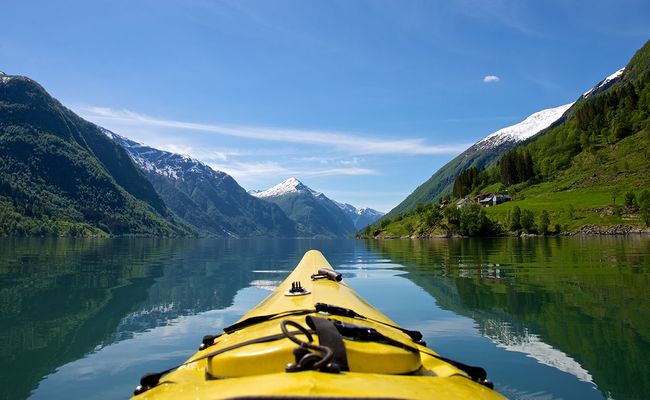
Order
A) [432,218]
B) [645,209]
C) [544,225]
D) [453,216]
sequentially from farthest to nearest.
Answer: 1. [432,218]
2. [453,216]
3. [544,225]
4. [645,209]

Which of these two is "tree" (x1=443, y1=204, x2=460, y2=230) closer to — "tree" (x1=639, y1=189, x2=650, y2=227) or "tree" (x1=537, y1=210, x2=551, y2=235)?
"tree" (x1=537, y1=210, x2=551, y2=235)

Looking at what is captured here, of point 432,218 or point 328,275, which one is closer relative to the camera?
point 328,275

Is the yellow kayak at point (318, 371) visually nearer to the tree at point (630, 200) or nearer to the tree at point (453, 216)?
the tree at point (630, 200)

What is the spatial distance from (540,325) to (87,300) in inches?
778

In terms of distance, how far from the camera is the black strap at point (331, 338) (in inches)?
167

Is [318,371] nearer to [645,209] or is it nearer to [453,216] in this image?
[645,209]

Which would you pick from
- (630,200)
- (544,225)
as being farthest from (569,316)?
(630,200)

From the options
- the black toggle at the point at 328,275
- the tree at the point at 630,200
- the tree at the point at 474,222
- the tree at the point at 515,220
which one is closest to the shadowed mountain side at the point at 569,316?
the black toggle at the point at 328,275

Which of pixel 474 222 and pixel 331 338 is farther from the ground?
pixel 474 222

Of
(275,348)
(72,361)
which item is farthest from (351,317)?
(72,361)

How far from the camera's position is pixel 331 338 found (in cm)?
452

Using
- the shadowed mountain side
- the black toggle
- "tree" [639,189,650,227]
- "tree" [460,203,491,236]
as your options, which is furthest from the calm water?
"tree" [460,203,491,236]

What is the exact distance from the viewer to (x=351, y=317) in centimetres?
680

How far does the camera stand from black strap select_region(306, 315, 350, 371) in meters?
4.24
